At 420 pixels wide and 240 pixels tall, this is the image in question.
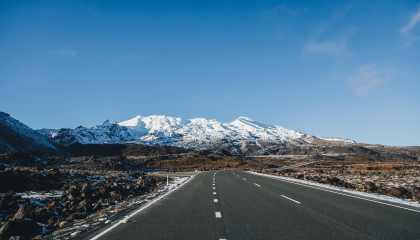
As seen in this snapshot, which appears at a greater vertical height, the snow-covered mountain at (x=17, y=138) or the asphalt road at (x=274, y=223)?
the snow-covered mountain at (x=17, y=138)

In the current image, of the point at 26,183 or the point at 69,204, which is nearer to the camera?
the point at 69,204

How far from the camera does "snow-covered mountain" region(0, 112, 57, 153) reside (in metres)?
109

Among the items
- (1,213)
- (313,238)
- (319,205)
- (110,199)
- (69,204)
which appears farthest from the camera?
(110,199)

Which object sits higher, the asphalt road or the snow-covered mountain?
the snow-covered mountain

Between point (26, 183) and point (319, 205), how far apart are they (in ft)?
62.0

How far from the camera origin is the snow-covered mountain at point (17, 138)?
109m

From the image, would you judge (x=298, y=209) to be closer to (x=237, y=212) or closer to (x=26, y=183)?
(x=237, y=212)

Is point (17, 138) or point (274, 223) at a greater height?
point (17, 138)

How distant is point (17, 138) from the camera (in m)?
121

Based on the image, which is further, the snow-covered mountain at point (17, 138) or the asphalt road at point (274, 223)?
the snow-covered mountain at point (17, 138)

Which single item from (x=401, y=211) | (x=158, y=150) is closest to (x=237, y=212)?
(x=401, y=211)

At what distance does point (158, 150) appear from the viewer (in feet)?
598

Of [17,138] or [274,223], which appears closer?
[274,223]

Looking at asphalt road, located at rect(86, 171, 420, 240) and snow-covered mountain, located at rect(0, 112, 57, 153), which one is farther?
snow-covered mountain, located at rect(0, 112, 57, 153)
